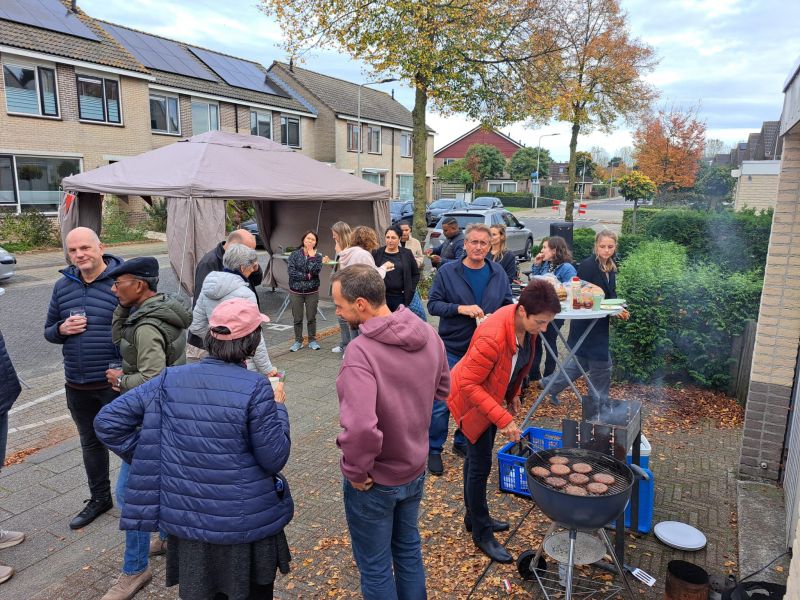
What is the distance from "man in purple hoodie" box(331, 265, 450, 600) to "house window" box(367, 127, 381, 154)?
3605cm

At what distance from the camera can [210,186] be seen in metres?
8.35

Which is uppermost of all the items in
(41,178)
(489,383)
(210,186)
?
(41,178)

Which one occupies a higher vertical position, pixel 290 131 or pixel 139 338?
pixel 290 131

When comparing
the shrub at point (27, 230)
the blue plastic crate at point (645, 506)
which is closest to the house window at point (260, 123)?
the shrub at point (27, 230)

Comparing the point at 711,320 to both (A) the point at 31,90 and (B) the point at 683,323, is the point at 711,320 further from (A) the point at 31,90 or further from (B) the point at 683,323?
(A) the point at 31,90

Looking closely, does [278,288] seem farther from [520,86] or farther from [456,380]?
[456,380]

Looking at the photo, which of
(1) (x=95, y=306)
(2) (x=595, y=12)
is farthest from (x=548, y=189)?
(1) (x=95, y=306)

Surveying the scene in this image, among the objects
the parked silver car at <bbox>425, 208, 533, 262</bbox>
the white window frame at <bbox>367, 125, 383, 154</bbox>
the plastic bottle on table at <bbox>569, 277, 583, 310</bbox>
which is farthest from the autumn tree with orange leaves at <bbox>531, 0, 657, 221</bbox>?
the white window frame at <bbox>367, 125, 383, 154</bbox>

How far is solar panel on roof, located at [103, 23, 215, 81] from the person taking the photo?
24448mm

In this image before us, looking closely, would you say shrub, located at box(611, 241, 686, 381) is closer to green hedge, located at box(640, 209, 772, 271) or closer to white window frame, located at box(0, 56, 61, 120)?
green hedge, located at box(640, 209, 772, 271)

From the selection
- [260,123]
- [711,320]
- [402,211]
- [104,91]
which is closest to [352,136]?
[260,123]

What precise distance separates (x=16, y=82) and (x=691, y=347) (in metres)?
22.7

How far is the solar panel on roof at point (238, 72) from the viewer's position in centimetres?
2863

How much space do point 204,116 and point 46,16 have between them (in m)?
7.21
